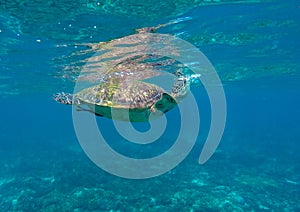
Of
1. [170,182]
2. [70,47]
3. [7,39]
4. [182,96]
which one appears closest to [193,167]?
[170,182]

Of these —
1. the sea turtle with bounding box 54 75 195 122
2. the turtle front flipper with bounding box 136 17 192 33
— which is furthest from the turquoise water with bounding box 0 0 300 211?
the sea turtle with bounding box 54 75 195 122

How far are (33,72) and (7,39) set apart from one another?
12.5 m

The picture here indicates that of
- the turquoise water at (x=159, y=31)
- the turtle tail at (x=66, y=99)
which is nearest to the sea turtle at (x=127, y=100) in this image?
the turtle tail at (x=66, y=99)

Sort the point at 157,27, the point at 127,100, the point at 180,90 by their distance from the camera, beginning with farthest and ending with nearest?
the point at 157,27
the point at 127,100
the point at 180,90

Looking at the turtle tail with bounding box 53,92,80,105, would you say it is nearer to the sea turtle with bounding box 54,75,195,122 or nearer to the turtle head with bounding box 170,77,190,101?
the sea turtle with bounding box 54,75,195,122

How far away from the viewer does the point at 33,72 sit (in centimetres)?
2811

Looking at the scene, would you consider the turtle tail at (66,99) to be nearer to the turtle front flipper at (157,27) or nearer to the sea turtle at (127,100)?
the sea turtle at (127,100)

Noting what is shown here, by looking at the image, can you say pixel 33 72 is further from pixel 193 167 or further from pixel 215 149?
pixel 215 149

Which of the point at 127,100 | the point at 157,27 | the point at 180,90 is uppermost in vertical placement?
the point at 157,27

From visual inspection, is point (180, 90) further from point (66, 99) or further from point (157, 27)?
point (157, 27)

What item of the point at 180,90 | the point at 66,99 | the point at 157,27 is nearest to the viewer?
the point at 180,90

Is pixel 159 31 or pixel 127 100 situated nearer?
pixel 127 100

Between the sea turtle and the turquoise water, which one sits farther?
the turquoise water

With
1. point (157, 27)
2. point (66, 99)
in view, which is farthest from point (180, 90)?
point (157, 27)
